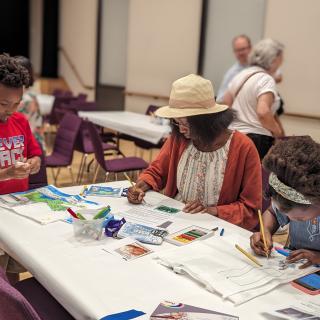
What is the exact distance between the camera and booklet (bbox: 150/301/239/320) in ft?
3.81

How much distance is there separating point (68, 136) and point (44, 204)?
8.22 ft

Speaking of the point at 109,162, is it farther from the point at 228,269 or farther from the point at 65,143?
the point at 228,269

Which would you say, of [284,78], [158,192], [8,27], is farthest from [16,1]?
[158,192]

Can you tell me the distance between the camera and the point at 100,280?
136 cm

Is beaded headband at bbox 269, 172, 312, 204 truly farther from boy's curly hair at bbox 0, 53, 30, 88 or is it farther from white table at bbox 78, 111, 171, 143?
white table at bbox 78, 111, 171, 143

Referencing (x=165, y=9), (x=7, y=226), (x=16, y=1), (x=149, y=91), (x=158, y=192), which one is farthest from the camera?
(x=16, y=1)

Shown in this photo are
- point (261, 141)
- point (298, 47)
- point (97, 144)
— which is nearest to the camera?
Result: point (261, 141)

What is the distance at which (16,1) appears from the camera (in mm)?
12242

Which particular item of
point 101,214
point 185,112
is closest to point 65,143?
point 185,112

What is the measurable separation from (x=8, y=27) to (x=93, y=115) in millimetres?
8031

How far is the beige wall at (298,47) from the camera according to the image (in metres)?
5.36

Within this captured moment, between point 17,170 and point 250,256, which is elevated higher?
point 17,170

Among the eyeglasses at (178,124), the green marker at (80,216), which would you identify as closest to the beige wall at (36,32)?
the eyeglasses at (178,124)

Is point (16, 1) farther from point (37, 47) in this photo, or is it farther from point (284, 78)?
point (284, 78)
